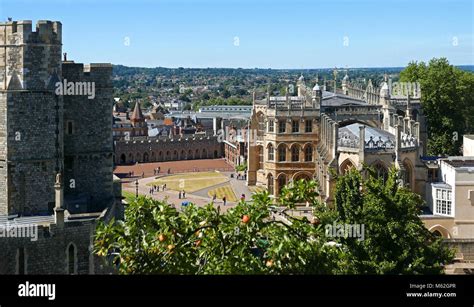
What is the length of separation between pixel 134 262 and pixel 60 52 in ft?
55.9

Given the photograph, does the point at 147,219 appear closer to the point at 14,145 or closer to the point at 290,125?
the point at 14,145

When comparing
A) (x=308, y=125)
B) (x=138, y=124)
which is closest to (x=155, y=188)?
(x=308, y=125)

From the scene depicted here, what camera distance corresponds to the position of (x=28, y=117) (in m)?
26.9

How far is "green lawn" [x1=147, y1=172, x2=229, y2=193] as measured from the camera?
2621 inches

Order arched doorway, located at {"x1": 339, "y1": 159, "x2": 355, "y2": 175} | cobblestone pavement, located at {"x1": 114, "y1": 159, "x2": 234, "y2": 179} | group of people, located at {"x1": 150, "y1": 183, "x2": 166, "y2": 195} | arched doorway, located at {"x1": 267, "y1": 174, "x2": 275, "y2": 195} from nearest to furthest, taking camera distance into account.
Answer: arched doorway, located at {"x1": 339, "y1": 159, "x2": 355, "y2": 175} → arched doorway, located at {"x1": 267, "y1": 174, "x2": 275, "y2": 195} → group of people, located at {"x1": 150, "y1": 183, "x2": 166, "y2": 195} → cobblestone pavement, located at {"x1": 114, "y1": 159, "x2": 234, "y2": 179}

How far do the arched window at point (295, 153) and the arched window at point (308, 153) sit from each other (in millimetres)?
524

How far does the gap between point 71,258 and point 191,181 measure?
47964 mm

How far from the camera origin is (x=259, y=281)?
24.0 ft

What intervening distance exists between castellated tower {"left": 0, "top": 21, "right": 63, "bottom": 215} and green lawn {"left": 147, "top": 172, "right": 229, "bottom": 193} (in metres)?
36.9

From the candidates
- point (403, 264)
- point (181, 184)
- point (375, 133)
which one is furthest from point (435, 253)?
point (181, 184)

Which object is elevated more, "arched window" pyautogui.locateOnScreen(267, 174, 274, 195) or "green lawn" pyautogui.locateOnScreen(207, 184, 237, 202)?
"arched window" pyautogui.locateOnScreen(267, 174, 274, 195)
